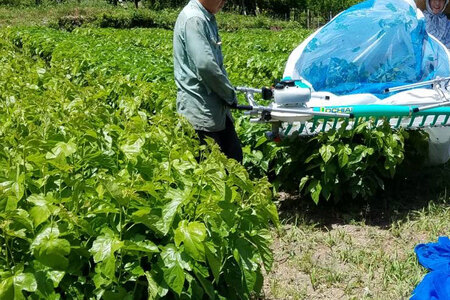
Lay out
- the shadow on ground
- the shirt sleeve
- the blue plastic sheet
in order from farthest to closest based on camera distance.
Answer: the blue plastic sheet → the shadow on ground → the shirt sleeve

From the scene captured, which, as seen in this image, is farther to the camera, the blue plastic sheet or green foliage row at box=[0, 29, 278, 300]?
the blue plastic sheet

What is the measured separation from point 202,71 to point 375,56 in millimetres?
2053

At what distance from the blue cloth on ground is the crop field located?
0.11m

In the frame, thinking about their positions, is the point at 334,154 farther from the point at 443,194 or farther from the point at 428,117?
the point at 443,194

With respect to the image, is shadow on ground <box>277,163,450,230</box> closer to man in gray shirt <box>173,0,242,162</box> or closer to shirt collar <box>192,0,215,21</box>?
man in gray shirt <box>173,0,242,162</box>

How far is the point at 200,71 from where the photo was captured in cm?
339

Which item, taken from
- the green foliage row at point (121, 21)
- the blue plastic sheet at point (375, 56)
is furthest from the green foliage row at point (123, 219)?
the green foliage row at point (121, 21)

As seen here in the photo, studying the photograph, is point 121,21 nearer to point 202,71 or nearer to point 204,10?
point 204,10

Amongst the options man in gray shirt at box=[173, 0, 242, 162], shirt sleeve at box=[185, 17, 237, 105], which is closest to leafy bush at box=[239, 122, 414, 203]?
man in gray shirt at box=[173, 0, 242, 162]

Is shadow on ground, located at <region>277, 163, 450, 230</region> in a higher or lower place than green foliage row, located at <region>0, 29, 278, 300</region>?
lower

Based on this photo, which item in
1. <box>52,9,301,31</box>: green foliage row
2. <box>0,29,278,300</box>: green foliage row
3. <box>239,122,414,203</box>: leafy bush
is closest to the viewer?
<box>0,29,278,300</box>: green foliage row

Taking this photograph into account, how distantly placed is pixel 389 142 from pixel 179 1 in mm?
42727

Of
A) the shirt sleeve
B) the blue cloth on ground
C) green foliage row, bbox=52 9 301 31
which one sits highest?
the shirt sleeve

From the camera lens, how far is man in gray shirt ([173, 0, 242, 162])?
132 inches
